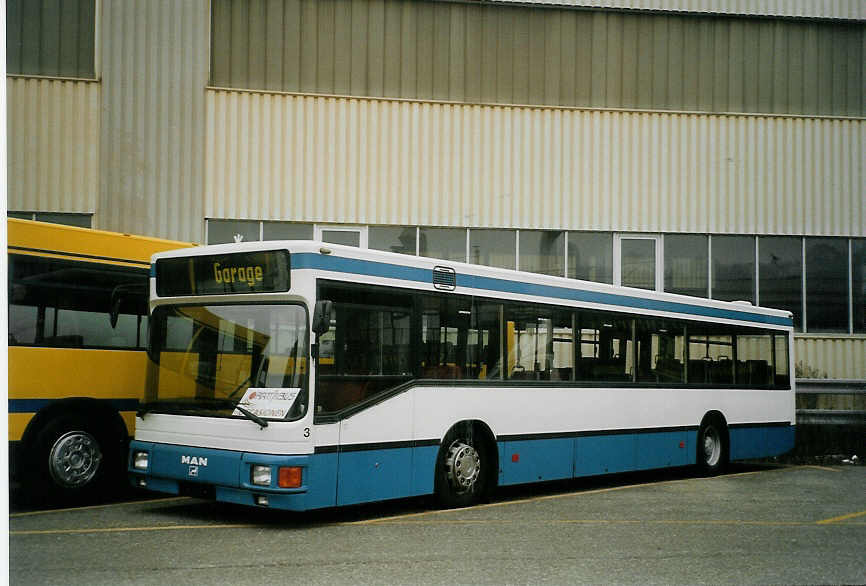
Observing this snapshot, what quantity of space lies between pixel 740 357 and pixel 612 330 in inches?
141

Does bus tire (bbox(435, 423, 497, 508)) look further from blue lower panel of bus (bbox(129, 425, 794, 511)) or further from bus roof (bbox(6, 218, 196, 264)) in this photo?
bus roof (bbox(6, 218, 196, 264))

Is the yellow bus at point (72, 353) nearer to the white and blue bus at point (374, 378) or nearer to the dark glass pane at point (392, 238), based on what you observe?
the white and blue bus at point (374, 378)

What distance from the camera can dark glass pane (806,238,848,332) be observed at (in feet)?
67.8

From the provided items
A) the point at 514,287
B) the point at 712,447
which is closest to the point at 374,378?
the point at 514,287

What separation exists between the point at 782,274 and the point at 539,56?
20.5 feet

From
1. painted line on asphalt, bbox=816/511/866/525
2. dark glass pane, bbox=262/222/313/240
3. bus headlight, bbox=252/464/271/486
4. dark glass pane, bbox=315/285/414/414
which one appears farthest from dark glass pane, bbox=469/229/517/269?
bus headlight, bbox=252/464/271/486

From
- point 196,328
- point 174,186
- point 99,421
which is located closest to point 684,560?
point 196,328

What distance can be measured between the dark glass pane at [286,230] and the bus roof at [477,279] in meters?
7.02

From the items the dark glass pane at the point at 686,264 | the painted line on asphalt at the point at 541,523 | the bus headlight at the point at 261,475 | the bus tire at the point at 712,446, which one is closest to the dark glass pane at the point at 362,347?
the bus headlight at the point at 261,475

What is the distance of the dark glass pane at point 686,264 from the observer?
66.6 ft

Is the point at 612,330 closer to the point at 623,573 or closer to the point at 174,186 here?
the point at 623,573

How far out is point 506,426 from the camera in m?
12.0

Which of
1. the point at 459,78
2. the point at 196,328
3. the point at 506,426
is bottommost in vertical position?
the point at 506,426

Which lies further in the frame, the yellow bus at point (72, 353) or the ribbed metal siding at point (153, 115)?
the ribbed metal siding at point (153, 115)
